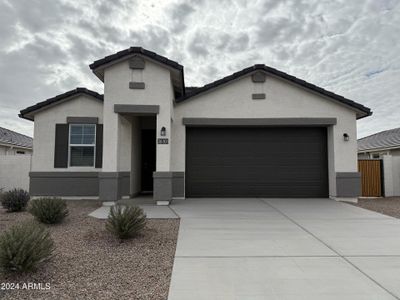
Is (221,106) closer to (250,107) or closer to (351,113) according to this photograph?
(250,107)

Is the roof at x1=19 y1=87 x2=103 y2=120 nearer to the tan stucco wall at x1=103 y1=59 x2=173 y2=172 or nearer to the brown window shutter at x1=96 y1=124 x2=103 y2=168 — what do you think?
the brown window shutter at x1=96 y1=124 x2=103 y2=168

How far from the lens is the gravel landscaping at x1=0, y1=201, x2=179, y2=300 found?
134 inches

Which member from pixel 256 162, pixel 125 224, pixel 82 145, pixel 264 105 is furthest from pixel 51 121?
pixel 264 105

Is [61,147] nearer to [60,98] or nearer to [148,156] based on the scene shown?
[60,98]

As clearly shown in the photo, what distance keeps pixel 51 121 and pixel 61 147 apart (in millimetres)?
1226

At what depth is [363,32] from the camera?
11641mm

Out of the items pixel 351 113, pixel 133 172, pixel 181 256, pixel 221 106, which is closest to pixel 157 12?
pixel 221 106

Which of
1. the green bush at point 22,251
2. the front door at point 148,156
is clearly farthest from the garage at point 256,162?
the green bush at point 22,251

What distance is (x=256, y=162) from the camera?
1160cm

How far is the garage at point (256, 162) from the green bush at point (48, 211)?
543cm

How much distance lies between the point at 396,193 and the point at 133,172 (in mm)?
12569

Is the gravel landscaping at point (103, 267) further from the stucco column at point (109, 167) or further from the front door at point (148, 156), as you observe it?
the front door at point (148, 156)

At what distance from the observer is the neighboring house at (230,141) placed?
11.0m

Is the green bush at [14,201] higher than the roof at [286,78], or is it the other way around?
the roof at [286,78]
